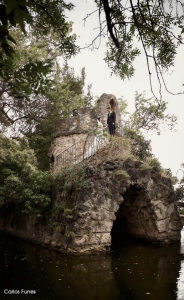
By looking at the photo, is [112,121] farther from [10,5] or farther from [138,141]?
[10,5]

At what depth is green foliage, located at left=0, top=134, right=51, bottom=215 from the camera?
1146cm

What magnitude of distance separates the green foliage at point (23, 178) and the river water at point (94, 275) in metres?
2.39

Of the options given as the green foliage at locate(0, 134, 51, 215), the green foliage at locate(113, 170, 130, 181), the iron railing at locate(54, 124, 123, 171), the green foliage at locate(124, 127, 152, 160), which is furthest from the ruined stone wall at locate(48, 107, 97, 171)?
the green foliage at locate(124, 127, 152, 160)

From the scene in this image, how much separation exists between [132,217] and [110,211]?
383cm

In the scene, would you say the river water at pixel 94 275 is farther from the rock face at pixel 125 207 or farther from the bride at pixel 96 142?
the bride at pixel 96 142

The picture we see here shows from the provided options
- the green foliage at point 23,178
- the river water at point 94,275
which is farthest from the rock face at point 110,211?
the green foliage at point 23,178

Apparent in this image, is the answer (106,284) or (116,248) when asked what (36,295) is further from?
(116,248)

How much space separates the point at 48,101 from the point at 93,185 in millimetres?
5794

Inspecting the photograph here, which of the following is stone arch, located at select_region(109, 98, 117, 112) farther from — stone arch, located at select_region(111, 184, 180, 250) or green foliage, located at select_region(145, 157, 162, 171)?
stone arch, located at select_region(111, 184, 180, 250)

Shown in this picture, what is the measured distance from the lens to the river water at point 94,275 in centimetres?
576

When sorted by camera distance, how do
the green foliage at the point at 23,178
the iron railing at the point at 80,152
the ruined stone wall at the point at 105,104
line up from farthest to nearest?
the ruined stone wall at the point at 105,104
the iron railing at the point at 80,152
the green foliage at the point at 23,178

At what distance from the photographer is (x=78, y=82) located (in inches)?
744

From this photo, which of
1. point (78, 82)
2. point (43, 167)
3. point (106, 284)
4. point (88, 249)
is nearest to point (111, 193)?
point (88, 249)

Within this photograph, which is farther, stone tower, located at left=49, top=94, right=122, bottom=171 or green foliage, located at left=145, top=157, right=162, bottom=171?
stone tower, located at left=49, top=94, right=122, bottom=171
